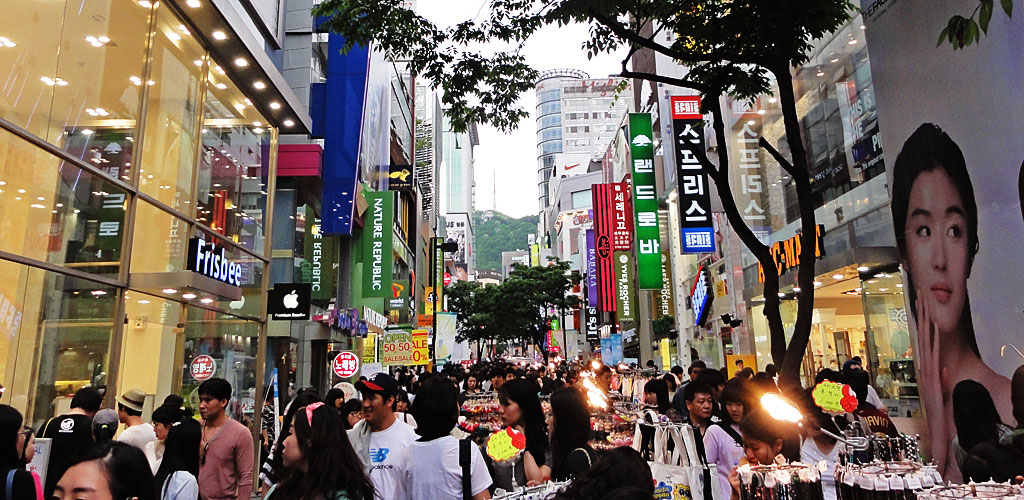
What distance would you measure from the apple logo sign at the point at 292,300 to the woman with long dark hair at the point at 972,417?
13898mm

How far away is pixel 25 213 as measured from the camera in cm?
712

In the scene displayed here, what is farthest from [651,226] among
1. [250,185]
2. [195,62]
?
[195,62]

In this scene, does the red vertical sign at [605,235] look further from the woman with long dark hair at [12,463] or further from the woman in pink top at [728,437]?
the woman with long dark hair at [12,463]

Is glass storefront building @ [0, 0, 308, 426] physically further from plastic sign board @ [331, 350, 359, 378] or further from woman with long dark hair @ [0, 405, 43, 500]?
woman with long dark hair @ [0, 405, 43, 500]

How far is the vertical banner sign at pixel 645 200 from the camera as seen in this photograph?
22.7 metres

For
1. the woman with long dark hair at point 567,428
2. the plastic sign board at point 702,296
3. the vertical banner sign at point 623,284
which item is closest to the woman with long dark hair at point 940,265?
the woman with long dark hair at point 567,428

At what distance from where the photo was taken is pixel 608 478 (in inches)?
90.1

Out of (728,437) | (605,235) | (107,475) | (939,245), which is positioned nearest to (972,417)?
(939,245)

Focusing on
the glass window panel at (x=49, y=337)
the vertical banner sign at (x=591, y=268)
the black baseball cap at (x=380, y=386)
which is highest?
the vertical banner sign at (x=591, y=268)

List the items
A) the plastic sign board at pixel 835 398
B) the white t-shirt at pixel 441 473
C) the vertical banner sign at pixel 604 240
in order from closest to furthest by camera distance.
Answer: the white t-shirt at pixel 441 473 < the plastic sign board at pixel 835 398 < the vertical banner sign at pixel 604 240

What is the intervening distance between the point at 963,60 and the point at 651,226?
17.9m

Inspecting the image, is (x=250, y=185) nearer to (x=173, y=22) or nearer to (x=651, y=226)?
(x=173, y=22)

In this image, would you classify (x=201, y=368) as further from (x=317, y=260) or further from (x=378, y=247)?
(x=378, y=247)

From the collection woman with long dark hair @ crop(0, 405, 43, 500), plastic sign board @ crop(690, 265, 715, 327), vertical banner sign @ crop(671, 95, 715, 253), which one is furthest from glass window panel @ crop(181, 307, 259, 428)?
plastic sign board @ crop(690, 265, 715, 327)
